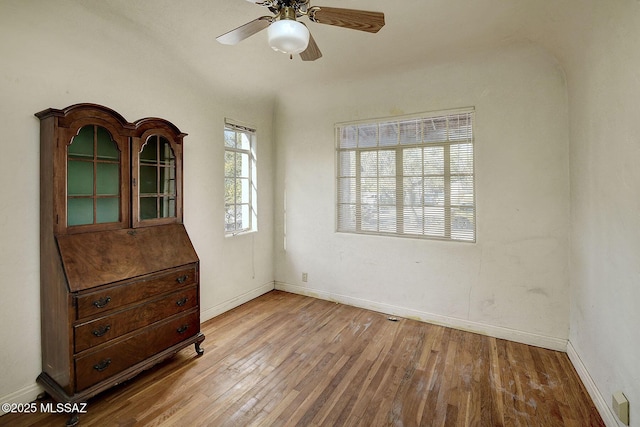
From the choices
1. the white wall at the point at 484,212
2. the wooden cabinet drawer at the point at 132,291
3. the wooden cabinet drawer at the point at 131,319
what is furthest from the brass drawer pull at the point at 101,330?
the white wall at the point at 484,212

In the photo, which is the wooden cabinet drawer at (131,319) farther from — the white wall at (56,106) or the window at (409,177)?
the window at (409,177)

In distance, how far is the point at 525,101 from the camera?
281 centimetres

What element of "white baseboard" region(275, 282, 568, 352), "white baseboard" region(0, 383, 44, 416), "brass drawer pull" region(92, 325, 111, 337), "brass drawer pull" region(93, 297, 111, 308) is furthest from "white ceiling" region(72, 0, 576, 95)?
"white baseboard" region(0, 383, 44, 416)

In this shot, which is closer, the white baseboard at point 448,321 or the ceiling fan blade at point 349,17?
the ceiling fan blade at point 349,17

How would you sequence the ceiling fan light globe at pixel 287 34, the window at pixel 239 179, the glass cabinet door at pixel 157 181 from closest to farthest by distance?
the ceiling fan light globe at pixel 287 34 → the glass cabinet door at pixel 157 181 → the window at pixel 239 179

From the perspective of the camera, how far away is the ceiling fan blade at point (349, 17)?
1.59 meters

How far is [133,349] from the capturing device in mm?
2197

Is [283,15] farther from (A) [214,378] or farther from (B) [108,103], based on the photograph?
(A) [214,378]

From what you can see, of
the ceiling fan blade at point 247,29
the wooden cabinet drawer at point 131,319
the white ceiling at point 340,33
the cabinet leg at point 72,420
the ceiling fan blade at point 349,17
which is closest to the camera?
the ceiling fan blade at point 349,17

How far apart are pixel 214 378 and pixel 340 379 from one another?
96 centimetres

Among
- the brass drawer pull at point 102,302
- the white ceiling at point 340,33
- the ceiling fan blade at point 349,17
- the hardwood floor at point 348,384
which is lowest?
the hardwood floor at point 348,384

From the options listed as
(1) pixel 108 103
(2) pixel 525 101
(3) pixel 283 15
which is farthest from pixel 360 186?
(1) pixel 108 103

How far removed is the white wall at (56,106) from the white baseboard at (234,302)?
0.03 m

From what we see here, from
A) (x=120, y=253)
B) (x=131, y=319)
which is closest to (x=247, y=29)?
(x=120, y=253)
